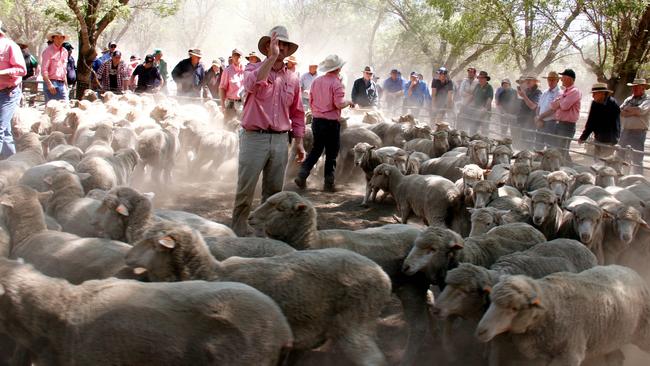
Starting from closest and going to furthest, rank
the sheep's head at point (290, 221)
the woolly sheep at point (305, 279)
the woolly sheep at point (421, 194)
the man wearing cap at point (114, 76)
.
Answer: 1. the woolly sheep at point (305, 279)
2. the sheep's head at point (290, 221)
3. the woolly sheep at point (421, 194)
4. the man wearing cap at point (114, 76)

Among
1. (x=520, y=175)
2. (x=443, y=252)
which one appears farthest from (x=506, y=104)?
(x=443, y=252)

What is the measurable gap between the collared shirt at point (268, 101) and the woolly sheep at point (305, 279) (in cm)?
225

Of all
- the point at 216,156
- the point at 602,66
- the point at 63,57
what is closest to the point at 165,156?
the point at 216,156

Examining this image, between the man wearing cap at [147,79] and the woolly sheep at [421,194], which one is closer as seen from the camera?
the woolly sheep at [421,194]

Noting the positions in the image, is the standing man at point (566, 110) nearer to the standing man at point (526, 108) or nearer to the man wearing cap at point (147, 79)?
the standing man at point (526, 108)

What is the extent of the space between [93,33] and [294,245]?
1183cm

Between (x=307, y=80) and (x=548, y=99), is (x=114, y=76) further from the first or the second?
(x=548, y=99)

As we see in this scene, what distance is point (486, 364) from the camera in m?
4.38

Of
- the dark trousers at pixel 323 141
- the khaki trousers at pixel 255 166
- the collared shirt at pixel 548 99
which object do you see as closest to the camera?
the khaki trousers at pixel 255 166

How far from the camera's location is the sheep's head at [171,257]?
3854 millimetres

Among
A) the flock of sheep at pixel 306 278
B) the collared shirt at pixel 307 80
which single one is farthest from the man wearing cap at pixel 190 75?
the flock of sheep at pixel 306 278

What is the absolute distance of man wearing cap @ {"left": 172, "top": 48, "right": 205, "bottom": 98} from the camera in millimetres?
14578

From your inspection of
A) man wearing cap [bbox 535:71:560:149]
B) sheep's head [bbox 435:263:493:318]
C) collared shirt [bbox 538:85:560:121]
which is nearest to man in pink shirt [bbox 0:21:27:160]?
sheep's head [bbox 435:263:493:318]

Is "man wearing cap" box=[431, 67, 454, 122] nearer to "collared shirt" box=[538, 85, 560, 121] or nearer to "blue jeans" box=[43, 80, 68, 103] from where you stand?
"collared shirt" box=[538, 85, 560, 121]
